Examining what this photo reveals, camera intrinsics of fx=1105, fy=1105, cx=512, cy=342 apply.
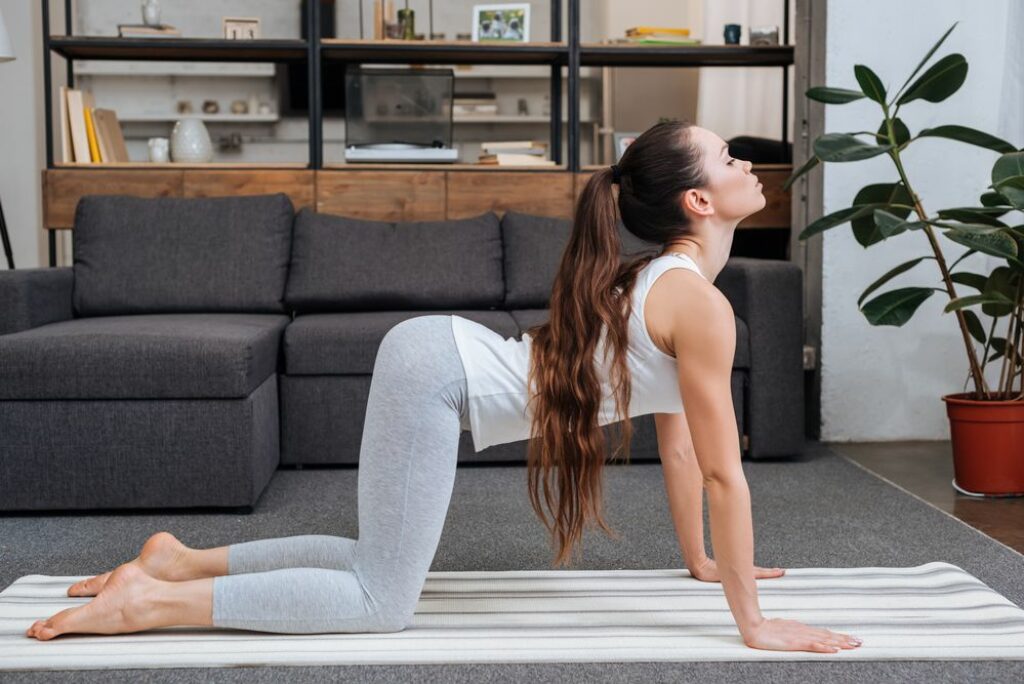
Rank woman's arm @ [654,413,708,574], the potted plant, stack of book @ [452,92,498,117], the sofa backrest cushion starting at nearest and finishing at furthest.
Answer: woman's arm @ [654,413,708,574], the potted plant, the sofa backrest cushion, stack of book @ [452,92,498,117]

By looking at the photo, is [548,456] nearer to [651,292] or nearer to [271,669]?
[651,292]

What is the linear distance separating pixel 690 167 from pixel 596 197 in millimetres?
154

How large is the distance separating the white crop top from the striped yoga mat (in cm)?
33

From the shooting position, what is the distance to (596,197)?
5.50 feet

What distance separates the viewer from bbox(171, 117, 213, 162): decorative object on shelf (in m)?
4.07

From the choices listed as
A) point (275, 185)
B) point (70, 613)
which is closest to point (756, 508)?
point (70, 613)

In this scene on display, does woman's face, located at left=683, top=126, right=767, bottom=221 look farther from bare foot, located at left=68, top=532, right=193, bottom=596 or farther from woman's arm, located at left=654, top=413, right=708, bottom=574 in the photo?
bare foot, located at left=68, top=532, right=193, bottom=596

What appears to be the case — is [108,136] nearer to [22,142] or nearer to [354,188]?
[354,188]

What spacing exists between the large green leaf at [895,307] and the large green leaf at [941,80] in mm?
502

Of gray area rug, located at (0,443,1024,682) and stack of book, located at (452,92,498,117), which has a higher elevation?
stack of book, located at (452,92,498,117)

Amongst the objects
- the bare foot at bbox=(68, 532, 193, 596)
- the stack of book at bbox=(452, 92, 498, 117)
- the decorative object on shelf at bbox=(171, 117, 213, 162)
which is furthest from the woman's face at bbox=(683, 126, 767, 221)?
the stack of book at bbox=(452, 92, 498, 117)

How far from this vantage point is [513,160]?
4.15 m

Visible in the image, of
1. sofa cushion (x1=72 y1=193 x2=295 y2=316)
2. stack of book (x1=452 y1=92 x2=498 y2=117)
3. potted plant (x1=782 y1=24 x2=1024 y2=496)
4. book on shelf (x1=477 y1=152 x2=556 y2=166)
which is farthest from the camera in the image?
stack of book (x1=452 y1=92 x2=498 y2=117)

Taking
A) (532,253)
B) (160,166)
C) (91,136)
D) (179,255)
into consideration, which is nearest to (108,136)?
(91,136)
